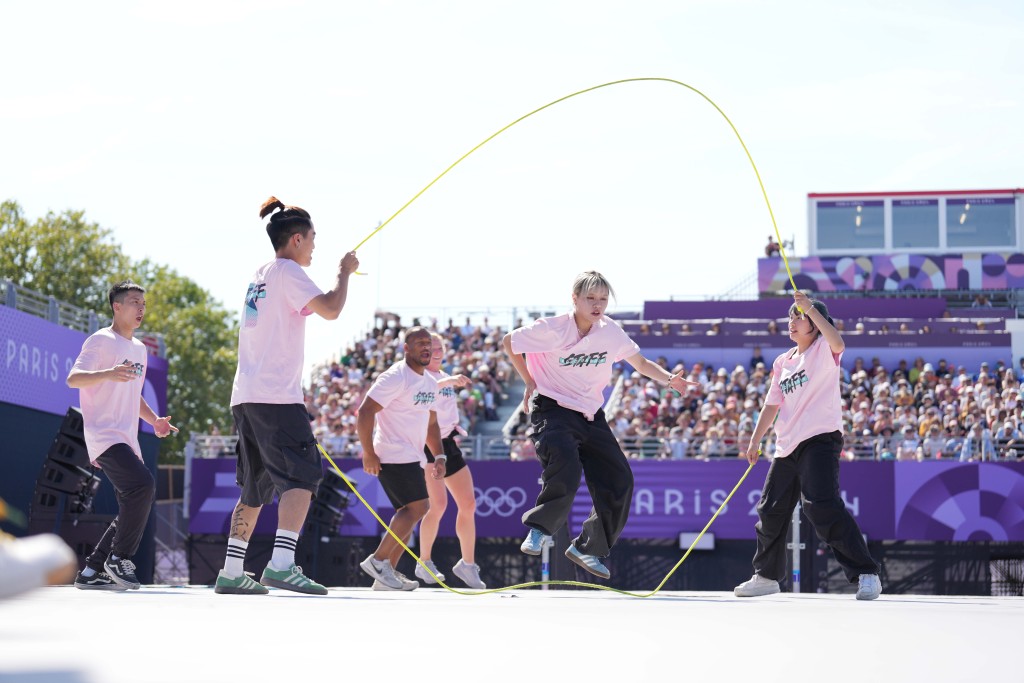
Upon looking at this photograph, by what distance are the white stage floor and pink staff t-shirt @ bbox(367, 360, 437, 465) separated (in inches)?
133

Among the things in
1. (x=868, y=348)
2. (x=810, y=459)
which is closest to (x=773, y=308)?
(x=868, y=348)

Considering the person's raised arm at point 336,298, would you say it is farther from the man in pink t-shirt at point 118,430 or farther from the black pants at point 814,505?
the black pants at point 814,505

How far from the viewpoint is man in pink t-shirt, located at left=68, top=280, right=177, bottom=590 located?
24.8ft

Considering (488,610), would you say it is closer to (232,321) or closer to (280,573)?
(280,573)

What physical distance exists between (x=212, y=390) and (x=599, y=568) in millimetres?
49883

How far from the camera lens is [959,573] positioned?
60.0 ft

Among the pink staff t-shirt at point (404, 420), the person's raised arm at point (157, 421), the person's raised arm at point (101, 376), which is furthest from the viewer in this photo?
the pink staff t-shirt at point (404, 420)

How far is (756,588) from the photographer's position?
311 inches

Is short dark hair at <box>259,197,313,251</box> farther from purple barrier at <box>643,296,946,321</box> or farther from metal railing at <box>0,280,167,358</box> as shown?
purple barrier at <box>643,296,946,321</box>

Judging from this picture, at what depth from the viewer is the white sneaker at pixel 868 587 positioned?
736 cm

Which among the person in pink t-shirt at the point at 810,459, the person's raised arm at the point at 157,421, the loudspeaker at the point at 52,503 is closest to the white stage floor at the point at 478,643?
the person in pink t-shirt at the point at 810,459

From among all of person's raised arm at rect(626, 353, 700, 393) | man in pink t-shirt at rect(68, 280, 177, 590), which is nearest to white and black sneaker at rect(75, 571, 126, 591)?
man in pink t-shirt at rect(68, 280, 177, 590)

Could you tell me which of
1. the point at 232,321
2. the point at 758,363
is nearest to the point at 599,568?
the point at 758,363

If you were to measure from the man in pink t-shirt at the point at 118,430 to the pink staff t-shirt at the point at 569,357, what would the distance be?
2254 mm
